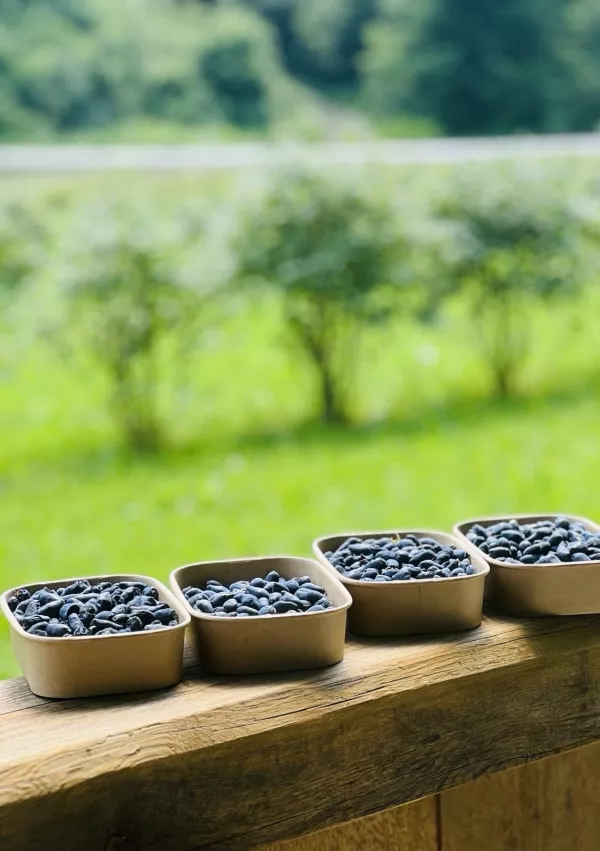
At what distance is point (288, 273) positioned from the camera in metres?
3.74

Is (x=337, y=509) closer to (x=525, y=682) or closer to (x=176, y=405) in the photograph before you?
(x=176, y=405)

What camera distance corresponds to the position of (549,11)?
4719mm

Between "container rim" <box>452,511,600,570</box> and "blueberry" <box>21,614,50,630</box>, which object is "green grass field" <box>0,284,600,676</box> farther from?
"blueberry" <box>21,614,50,630</box>

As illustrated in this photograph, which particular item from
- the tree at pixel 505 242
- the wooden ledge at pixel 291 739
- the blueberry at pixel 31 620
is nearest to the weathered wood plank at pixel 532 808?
the wooden ledge at pixel 291 739

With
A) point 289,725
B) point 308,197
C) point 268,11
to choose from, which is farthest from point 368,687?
point 268,11

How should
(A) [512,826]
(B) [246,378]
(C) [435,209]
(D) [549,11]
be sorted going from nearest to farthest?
(A) [512,826] → (C) [435,209] → (B) [246,378] → (D) [549,11]

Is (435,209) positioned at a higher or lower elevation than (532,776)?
higher

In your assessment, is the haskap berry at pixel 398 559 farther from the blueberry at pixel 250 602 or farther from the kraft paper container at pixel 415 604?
the blueberry at pixel 250 602

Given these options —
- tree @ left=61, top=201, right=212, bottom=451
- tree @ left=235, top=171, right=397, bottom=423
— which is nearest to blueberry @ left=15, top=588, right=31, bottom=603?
tree @ left=61, top=201, right=212, bottom=451

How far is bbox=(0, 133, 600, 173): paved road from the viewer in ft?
13.5

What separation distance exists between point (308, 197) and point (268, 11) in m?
1.02

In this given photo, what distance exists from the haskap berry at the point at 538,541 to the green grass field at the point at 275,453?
168cm

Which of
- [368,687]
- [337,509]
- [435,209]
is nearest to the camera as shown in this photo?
[368,687]

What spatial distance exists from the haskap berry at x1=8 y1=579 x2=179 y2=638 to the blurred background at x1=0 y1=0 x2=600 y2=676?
1.78 m
